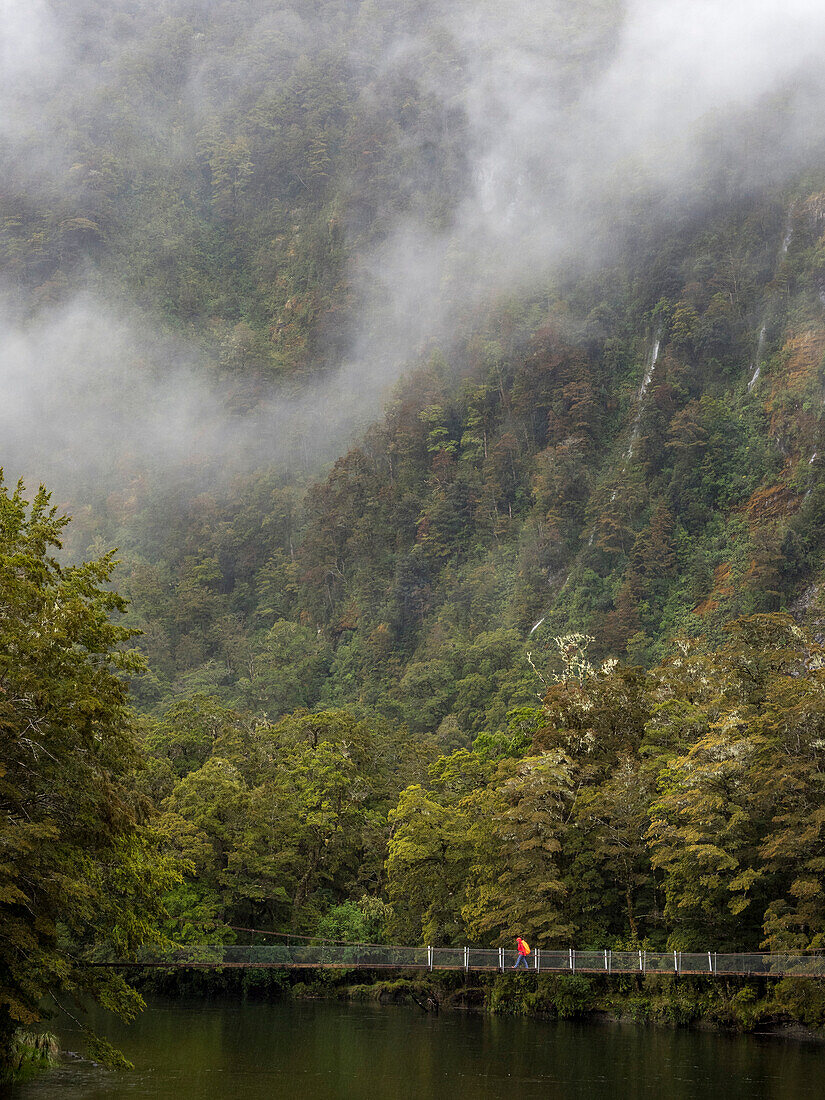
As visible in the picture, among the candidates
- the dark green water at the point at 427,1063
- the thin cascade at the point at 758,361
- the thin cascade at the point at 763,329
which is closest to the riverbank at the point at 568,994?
the dark green water at the point at 427,1063

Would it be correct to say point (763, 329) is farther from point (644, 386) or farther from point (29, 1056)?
point (29, 1056)

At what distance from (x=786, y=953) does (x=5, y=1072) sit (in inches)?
973

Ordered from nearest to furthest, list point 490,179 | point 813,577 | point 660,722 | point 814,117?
point 660,722, point 813,577, point 814,117, point 490,179

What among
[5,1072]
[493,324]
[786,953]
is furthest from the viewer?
[493,324]

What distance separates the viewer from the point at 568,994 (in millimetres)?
46531

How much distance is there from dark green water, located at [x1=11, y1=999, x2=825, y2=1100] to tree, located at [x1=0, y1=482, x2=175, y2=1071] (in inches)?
225

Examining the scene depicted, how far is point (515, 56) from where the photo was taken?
19600 cm

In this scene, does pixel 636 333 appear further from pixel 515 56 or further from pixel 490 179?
pixel 515 56

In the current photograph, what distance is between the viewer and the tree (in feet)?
75.6

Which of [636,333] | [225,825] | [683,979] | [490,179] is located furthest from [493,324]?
[683,979]

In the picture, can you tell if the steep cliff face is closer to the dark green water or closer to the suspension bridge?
the suspension bridge

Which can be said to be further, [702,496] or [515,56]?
Answer: [515,56]

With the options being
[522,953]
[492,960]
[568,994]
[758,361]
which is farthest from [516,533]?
[522,953]

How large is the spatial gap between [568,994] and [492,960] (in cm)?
440
